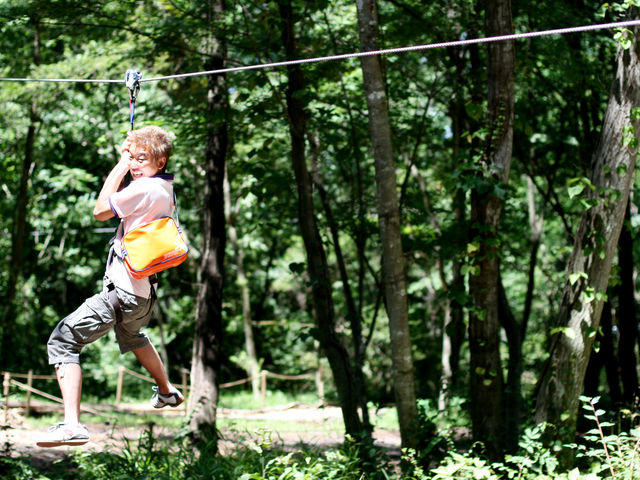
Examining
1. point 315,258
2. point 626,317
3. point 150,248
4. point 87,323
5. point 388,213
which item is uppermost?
point 388,213

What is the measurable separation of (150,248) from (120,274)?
259 mm

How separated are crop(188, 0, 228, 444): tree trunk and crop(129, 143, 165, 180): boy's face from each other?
4056mm

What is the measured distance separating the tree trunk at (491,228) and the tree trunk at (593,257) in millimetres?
452

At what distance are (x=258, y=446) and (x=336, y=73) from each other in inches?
184

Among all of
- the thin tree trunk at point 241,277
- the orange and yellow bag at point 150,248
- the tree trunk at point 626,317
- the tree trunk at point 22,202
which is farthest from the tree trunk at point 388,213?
the thin tree trunk at point 241,277

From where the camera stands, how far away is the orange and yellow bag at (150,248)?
3357 millimetres

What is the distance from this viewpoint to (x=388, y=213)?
18.0ft

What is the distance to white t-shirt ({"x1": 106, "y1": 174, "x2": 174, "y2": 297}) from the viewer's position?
11.0 feet

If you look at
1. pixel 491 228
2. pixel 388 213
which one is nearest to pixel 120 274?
pixel 388 213

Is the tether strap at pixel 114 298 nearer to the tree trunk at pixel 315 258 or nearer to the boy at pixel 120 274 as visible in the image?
the boy at pixel 120 274

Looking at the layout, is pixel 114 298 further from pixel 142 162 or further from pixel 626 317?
pixel 626 317

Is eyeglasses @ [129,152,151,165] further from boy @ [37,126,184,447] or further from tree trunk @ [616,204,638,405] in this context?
tree trunk @ [616,204,638,405]

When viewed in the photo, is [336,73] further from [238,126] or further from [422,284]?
[422,284]

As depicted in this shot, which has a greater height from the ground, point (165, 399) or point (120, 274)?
point (120, 274)
